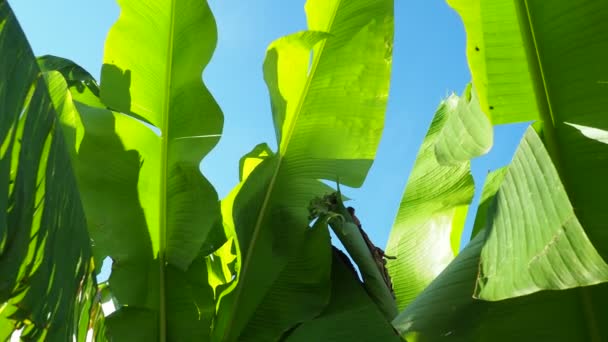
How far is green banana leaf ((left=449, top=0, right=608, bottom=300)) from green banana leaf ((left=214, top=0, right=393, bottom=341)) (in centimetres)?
56

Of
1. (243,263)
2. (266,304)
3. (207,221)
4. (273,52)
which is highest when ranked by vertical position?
(273,52)

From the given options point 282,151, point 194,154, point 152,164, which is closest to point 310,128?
point 282,151

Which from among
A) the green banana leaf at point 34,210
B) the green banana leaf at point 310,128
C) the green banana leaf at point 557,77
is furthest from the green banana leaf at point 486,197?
the green banana leaf at point 34,210

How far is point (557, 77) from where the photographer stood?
→ 1.01 metres

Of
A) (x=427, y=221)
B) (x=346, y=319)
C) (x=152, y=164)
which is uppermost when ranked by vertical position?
(x=152, y=164)

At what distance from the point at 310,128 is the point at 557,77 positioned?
28.1 inches

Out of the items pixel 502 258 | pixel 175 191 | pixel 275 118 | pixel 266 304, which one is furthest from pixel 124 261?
pixel 502 258

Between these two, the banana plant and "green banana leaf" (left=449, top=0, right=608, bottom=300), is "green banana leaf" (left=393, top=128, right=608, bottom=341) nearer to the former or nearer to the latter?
"green banana leaf" (left=449, top=0, right=608, bottom=300)

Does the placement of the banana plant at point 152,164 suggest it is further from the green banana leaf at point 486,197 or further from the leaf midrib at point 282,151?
the green banana leaf at point 486,197

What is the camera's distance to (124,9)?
1568 mm

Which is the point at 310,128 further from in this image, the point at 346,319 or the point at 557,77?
the point at 557,77

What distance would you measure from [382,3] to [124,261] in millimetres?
927

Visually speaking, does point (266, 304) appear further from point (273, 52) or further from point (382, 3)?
point (382, 3)

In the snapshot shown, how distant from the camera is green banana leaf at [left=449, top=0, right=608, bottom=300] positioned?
3.21 feet
